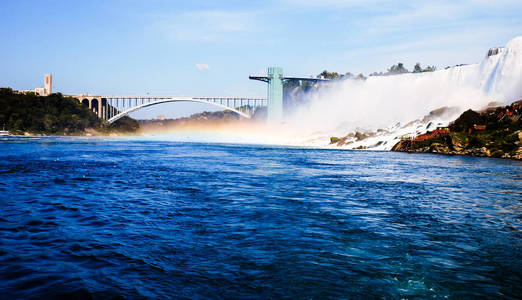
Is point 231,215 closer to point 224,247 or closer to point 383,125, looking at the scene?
point 224,247

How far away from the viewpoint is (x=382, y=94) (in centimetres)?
5888

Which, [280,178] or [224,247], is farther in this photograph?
[280,178]

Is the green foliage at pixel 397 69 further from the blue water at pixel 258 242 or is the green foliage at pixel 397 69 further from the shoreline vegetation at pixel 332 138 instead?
the blue water at pixel 258 242

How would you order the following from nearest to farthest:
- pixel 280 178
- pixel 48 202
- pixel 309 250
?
pixel 309 250 → pixel 48 202 → pixel 280 178

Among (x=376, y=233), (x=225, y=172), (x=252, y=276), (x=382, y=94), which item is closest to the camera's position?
(x=252, y=276)

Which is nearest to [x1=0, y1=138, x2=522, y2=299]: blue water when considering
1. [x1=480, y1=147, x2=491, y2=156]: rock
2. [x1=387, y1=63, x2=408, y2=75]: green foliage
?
[x1=480, y1=147, x2=491, y2=156]: rock

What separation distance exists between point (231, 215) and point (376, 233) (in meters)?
2.76

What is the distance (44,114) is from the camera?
86.1 meters

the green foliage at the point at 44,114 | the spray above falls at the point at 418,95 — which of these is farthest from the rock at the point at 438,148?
the green foliage at the point at 44,114

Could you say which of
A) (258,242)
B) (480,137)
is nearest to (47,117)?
(480,137)

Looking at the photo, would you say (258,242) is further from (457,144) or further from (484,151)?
(457,144)

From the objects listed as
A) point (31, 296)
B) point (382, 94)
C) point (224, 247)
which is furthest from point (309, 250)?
point (382, 94)

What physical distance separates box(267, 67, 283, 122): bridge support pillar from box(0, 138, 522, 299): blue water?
73338 mm

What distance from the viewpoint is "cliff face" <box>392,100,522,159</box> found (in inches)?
992
